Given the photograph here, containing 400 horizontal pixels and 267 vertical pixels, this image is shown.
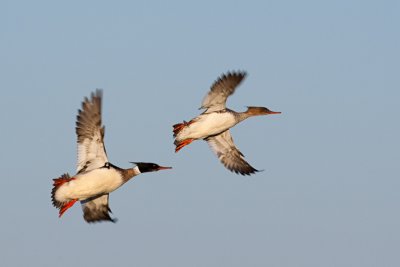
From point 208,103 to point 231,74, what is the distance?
1061mm

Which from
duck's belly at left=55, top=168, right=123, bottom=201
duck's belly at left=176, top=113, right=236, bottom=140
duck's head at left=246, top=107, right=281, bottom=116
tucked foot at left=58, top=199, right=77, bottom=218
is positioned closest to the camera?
duck's belly at left=55, top=168, right=123, bottom=201

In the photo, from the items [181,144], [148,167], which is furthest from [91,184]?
[181,144]

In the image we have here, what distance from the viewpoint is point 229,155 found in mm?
29531

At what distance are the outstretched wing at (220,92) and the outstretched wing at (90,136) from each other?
473 centimetres

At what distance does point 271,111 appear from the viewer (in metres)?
28.5

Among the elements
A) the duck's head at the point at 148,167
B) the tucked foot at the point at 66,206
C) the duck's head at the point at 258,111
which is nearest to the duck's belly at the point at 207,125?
the duck's head at the point at 258,111

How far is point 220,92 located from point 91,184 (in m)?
5.99

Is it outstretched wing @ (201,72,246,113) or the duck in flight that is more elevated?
outstretched wing @ (201,72,246,113)

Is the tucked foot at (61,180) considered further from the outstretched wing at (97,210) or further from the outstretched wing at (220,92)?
the outstretched wing at (220,92)

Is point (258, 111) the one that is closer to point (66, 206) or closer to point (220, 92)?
point (220, 92)

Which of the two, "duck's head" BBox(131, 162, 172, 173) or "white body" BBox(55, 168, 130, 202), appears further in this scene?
"duck's head" BBox(131, 162, 172, 173)

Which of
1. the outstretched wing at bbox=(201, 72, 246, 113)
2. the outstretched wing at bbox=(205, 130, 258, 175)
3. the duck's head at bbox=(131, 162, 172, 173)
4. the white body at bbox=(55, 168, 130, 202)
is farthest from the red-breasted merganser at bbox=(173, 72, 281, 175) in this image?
the white body at bbox=(55, 168, 130, 202)

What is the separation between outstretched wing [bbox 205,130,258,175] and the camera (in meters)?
29.4

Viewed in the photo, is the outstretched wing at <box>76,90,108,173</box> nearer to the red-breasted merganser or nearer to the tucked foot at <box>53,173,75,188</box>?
the tucked foot at <box>53,173,75,188</box>
